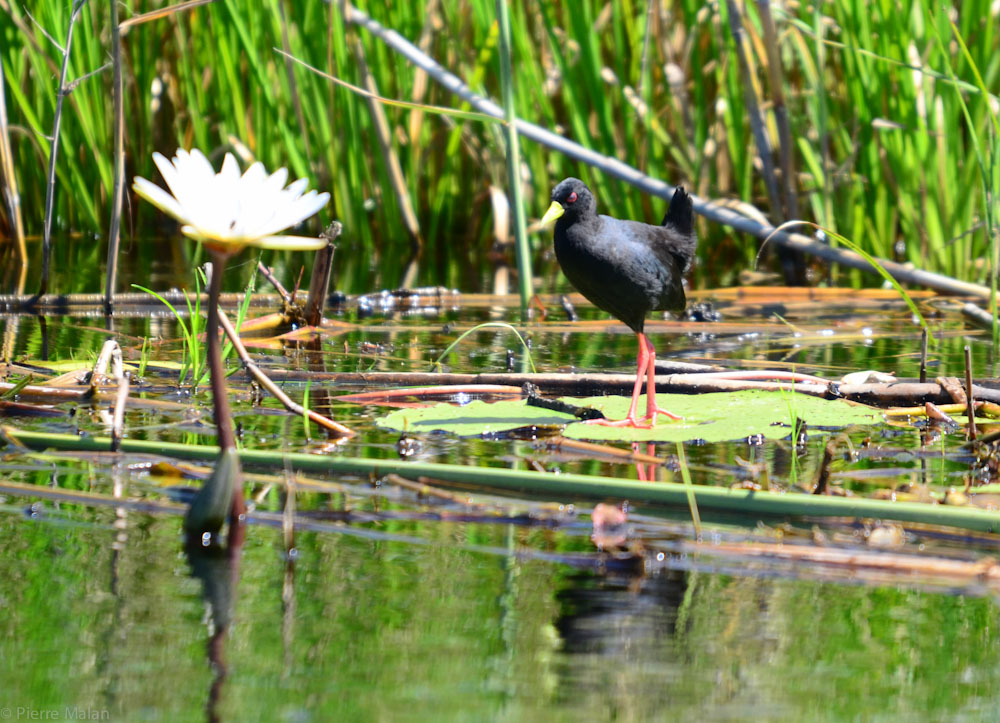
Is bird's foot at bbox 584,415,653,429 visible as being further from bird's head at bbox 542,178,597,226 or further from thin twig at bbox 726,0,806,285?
thin twig at bbox 726,0,806,285

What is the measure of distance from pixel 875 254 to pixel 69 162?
13.8ft

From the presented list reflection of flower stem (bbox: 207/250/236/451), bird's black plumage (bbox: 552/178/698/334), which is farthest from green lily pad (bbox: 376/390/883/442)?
reflection of flower stem (bbox: 207/250/236/451)

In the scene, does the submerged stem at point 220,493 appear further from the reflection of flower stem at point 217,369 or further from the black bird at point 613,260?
the black bird at point 613,260

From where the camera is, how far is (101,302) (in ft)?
16.3

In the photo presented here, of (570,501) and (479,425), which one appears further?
(479,425)

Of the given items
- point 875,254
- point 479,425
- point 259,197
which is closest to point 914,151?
point 875,254

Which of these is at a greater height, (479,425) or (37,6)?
(37,6)

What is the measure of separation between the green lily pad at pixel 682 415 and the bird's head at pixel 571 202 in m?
0.50

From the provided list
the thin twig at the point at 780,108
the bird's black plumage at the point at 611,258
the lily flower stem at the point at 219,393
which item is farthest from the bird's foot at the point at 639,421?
the thin twig at the point at 780,108

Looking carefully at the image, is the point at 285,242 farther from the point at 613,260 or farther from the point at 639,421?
the point at 613,260

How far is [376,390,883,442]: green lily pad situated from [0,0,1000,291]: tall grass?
2.59 meters

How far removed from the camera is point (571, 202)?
347 cm

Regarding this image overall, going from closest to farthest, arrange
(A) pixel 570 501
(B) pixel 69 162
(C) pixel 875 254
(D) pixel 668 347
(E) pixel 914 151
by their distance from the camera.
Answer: (A) pixel 570 501 → (D) pixel 668 347 → (E) pixel 914 151 → (C) pixel 875 254 → (B) pixel 69 162

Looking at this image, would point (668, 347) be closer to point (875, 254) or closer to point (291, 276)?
point (875, 254)
